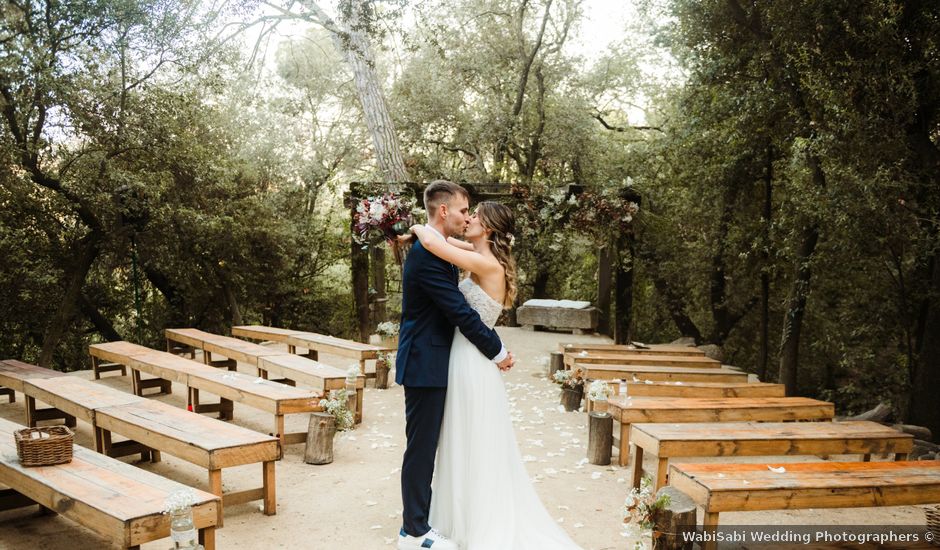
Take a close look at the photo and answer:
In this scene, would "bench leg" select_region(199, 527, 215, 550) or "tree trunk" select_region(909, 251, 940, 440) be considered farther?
"tree trunk" select_region(909, 251, 940, 440)

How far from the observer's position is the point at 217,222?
1106cm

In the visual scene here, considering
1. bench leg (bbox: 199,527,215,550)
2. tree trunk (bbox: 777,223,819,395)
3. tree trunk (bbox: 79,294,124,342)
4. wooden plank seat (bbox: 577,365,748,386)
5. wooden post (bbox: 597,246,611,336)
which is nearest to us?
bench leg (bbox: 199,527,215,550)

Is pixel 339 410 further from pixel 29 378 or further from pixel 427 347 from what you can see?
pixel 29 378

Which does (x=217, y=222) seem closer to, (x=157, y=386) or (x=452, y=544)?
(x=157, y=386)

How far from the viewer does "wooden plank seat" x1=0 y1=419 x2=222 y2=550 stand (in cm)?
299

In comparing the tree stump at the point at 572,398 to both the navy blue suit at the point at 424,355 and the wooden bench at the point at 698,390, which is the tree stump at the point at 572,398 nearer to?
the wooden bench at the point at 698,390

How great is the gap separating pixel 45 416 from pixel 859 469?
23.3 feet

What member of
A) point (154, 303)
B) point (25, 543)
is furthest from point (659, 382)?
point (154, 303)

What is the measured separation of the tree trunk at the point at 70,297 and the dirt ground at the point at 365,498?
3074 mm

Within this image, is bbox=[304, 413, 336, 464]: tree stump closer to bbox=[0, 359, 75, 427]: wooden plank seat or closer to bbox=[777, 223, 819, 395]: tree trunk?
bbox=[0, 359, 75, 427]: wooden plank seat

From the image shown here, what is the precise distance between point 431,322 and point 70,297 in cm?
911

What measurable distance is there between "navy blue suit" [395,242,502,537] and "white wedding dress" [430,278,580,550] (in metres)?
0.11

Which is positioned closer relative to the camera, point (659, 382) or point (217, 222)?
point (659, 382)

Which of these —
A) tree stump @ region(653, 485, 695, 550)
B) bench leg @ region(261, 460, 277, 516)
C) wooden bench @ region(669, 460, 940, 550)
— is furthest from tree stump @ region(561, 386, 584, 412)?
tree stump @ region(653, 485, 695, 550)
